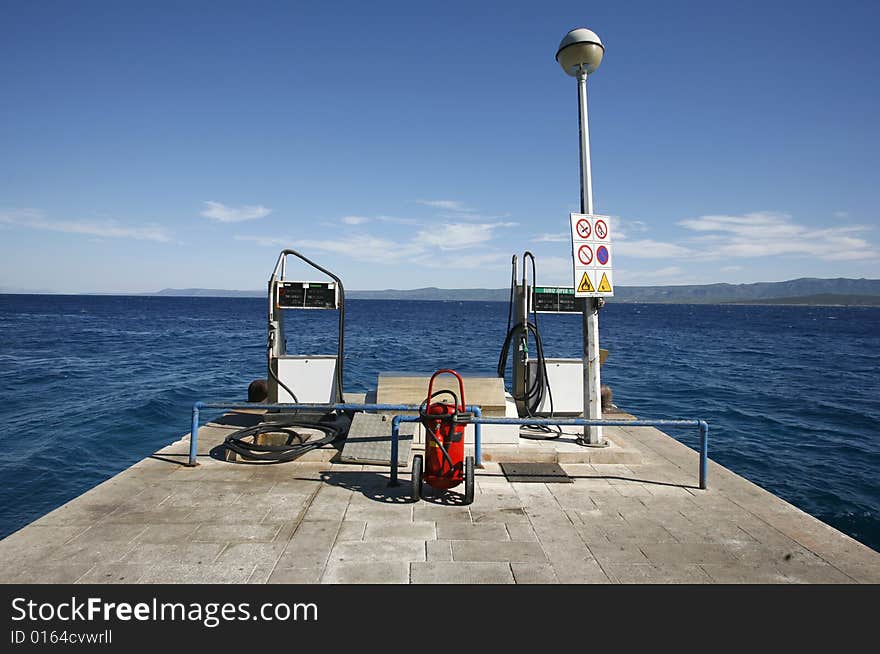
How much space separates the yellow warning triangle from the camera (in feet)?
25.2

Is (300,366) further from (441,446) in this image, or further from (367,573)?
(367,573)

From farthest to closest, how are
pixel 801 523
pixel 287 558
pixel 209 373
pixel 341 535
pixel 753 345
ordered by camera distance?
1. pixel 753 345
2. pixel 209 373
3. pixel 801 523
4. pixel 341 535
5. pixel 287 558

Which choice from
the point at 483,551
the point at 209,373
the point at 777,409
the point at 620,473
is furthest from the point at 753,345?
the point at 483,551

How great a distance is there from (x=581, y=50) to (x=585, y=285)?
337 cm

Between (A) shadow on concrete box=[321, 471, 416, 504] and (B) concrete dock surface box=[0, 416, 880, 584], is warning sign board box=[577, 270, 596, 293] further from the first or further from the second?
(A) shadow on concrete box=[321, 471, 416, 504]

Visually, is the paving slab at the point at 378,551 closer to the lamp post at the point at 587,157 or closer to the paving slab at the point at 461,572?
the paving slab at the point at 461,572

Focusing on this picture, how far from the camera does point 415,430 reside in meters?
8.34

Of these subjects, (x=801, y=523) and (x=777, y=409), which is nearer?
(x=801, y=523)

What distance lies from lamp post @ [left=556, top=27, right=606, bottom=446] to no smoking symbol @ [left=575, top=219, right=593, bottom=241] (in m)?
0.25

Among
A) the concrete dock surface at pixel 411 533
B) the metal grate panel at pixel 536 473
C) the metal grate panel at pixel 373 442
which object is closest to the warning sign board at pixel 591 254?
the metal grate panel at pixel 536 473
